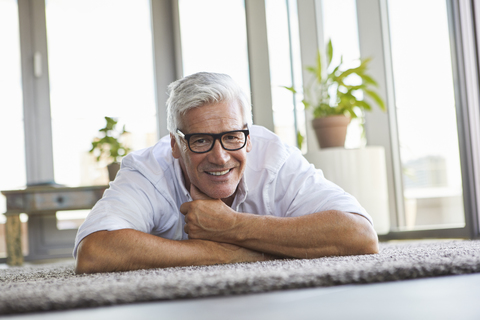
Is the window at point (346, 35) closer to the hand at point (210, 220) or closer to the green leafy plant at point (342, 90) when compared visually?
the green leafy plant at point (342, 90)

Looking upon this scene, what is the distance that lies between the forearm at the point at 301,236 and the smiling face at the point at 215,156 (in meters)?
0.15

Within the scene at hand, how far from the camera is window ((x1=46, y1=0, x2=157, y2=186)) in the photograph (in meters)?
3.92

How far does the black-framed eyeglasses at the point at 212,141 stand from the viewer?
1389 mm

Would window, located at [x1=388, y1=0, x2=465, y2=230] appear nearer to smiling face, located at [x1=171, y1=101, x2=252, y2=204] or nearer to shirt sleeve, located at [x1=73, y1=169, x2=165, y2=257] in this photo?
smiling face, located at [x1=171, y1=101, x2=252, y2=204]

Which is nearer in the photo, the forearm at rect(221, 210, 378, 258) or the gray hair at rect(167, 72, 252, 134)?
the forearm at rect(221, 210, 378, 258)

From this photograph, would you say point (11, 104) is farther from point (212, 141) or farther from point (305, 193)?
point (305, 193)

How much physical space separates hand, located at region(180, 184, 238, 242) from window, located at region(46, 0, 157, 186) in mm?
2688

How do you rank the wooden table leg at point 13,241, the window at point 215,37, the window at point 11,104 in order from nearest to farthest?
the wooden table leg at point 13,241
the window at point 11,104
the window at point 215,37

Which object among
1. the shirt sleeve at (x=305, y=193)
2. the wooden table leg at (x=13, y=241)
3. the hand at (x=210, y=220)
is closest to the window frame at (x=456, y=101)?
the shirt sleeve at (x=305, y=193)

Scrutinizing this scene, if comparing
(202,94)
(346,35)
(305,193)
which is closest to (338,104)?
(346,35)

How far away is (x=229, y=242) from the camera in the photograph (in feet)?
4.30

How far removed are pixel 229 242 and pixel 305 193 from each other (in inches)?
12.1

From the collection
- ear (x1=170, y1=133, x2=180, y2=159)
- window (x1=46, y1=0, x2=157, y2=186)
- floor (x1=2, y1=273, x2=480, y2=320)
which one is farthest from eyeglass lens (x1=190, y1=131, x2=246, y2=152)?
window (x1=46, y1=0, x2=157, y2=186)

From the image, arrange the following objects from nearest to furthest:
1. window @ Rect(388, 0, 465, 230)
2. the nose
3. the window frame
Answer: the nose
the window frame
window @ Rect(388, 0, 465, 230)
